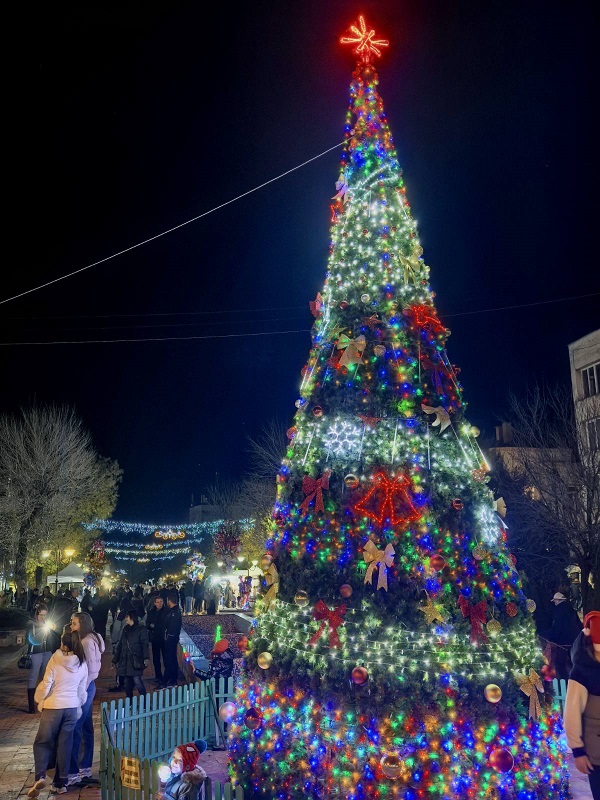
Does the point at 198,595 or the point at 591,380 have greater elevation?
the point at 591,380

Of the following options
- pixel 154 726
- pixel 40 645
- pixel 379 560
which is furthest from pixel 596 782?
pixel 40 645

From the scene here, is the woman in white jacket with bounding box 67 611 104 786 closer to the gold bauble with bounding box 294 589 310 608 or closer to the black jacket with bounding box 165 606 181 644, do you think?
the gold bauble with bounding box 294 589 310 608

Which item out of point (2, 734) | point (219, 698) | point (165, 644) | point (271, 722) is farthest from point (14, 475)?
point (271, 722)

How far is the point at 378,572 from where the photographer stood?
5660 millimetres

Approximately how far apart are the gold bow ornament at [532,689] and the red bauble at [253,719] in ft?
7.41

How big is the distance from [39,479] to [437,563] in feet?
92.7

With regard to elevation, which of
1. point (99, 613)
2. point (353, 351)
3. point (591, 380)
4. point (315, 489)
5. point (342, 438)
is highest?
point (591, 380)

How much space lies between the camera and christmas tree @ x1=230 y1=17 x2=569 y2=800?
5340 millimetres

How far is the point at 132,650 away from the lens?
10.9 m

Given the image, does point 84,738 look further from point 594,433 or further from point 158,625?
point 594,433

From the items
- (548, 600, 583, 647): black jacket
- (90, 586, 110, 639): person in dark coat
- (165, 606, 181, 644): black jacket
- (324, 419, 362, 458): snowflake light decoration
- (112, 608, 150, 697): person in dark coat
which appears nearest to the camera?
(324, 419, 362, 458): snowflake light decoration

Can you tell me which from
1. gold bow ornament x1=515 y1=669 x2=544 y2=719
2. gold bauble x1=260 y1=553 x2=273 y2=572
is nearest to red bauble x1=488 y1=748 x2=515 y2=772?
gold bow ornament x1=515 y1=669 x2=544 y2=719

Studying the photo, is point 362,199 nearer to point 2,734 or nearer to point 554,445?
point 2,734

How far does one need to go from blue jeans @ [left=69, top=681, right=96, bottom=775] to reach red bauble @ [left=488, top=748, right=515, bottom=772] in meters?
4.48
